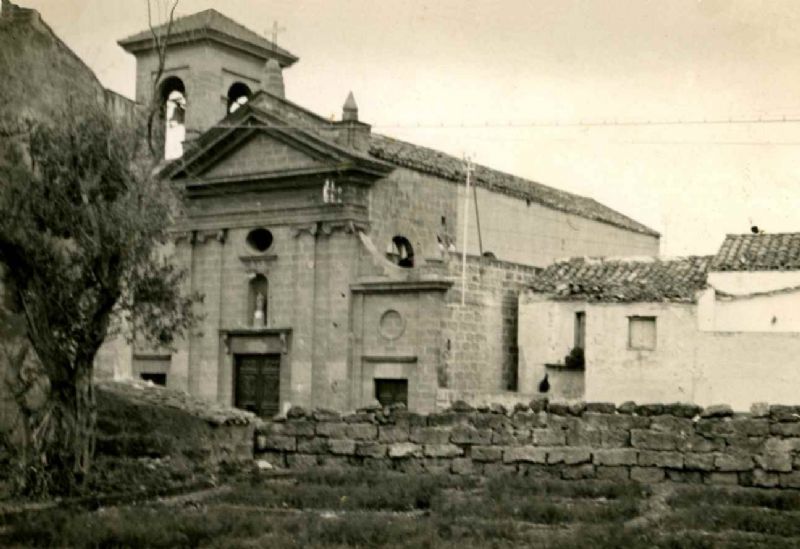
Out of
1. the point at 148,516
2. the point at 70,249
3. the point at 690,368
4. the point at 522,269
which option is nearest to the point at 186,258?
the point at 522,269

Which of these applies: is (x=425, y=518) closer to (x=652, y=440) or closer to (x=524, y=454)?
(x=524, y=454)

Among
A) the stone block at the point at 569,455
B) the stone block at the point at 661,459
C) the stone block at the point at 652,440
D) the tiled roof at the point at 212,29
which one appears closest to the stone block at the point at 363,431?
the stone block at the point at 569,455

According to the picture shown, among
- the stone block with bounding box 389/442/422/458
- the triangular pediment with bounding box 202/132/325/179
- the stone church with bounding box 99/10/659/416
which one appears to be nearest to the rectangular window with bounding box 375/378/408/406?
the stone church with bounding box 99/10/659/416

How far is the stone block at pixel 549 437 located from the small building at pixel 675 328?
884cm

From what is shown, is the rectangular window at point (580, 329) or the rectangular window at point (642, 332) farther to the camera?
the rectangular window at point (580, 329)

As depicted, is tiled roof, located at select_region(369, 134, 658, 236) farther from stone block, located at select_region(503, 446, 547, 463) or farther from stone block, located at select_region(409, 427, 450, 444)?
stone block, located at select_region(503, 446, 547, 463)

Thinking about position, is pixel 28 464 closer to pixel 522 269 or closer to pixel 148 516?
pixel 148 516

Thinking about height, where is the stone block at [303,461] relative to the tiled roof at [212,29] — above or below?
below

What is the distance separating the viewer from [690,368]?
25.2 metres

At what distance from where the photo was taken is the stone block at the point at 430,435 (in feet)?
57.8

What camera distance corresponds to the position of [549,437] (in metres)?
17.0

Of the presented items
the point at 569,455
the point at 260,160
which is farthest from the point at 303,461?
the point at 260,160

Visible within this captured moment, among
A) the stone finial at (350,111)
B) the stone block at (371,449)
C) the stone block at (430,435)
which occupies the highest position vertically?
the stone finial at (350,111)

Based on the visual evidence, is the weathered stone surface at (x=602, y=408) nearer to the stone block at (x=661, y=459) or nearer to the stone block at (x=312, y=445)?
the stone block at (x=661, y=459)
